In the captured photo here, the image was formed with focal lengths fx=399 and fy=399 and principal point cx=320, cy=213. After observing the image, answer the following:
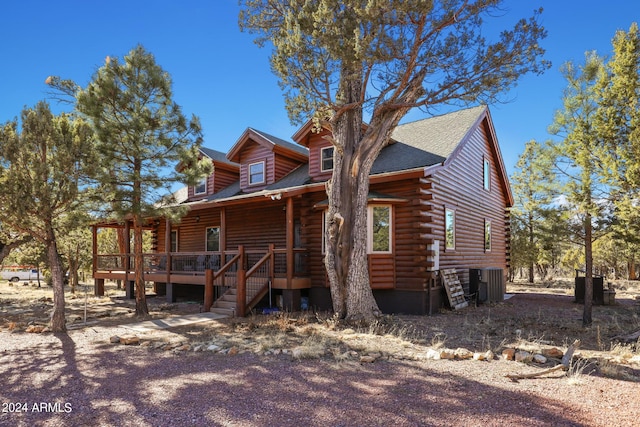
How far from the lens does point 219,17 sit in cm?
1170

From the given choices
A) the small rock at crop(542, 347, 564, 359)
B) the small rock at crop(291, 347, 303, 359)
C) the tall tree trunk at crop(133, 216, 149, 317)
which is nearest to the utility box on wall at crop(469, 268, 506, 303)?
the small rock at crop(542, 347, 564, 359)

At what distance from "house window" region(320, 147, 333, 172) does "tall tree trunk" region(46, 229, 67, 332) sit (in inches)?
338

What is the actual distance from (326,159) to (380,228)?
3.90m

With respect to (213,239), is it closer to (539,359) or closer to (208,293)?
(208,293)

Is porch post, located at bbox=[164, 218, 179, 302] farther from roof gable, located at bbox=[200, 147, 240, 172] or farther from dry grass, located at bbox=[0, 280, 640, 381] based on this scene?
roof gable, located at bbox=[200, 147, 240, 172]

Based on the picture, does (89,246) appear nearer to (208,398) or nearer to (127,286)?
(127,286)

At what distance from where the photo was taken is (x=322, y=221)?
13008 millimetres

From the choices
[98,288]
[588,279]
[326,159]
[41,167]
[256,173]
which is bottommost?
[98,288]

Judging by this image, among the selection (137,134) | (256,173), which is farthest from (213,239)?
(137,134)

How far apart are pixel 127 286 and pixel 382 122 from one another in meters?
13.1

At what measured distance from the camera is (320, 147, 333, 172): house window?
47.5 ft

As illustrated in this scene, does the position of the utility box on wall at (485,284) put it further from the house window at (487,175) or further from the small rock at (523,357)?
the small rock at (523,357)

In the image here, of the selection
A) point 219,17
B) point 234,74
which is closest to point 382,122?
point 219,17

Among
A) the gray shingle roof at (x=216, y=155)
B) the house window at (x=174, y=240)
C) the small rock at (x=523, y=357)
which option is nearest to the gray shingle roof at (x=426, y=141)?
the small rock at (x=523, y=357)
